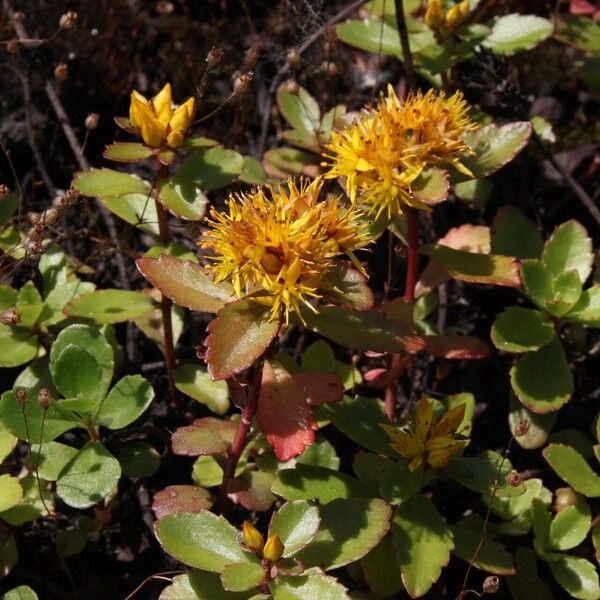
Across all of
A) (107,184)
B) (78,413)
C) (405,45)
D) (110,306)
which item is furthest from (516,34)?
(78,413)

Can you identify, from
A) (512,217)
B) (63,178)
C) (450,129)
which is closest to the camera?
(450,129)

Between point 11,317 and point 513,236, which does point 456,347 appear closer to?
point 513,236

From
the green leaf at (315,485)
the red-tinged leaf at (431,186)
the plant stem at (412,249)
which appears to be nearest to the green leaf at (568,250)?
the plant stem at (412,249)

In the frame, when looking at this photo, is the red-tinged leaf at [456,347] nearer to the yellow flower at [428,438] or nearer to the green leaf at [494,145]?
the yellow flower at [428,438]

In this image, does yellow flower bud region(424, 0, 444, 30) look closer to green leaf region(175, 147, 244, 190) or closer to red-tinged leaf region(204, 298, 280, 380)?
green leaf region(175, 147, 244, 190)

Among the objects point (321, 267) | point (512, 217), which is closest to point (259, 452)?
point (321, 267)

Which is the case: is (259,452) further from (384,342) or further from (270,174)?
(270,174)
